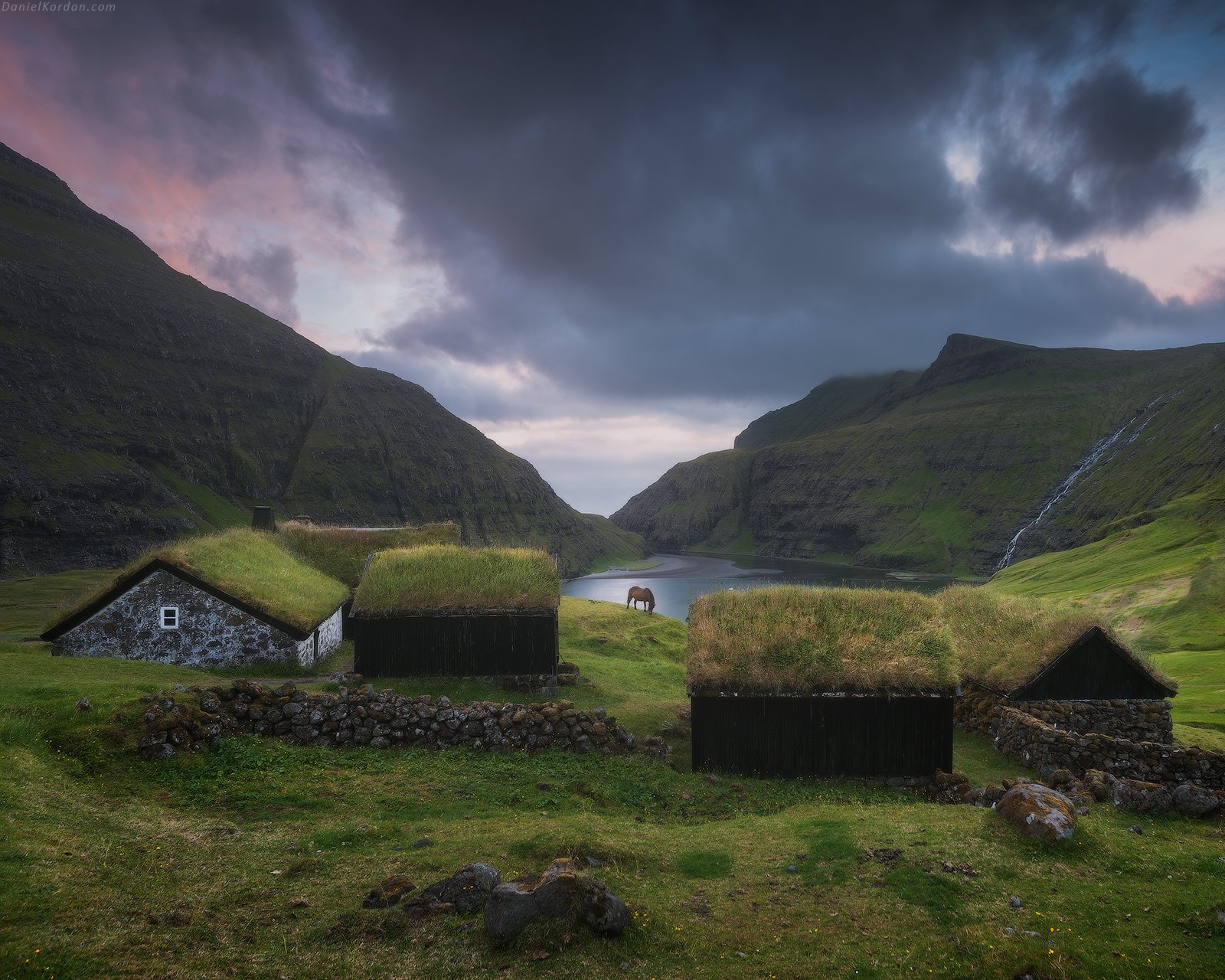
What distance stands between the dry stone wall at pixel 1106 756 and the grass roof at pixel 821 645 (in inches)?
201

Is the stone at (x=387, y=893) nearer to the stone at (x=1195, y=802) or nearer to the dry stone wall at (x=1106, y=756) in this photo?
the stone at (x=1195, y=802)

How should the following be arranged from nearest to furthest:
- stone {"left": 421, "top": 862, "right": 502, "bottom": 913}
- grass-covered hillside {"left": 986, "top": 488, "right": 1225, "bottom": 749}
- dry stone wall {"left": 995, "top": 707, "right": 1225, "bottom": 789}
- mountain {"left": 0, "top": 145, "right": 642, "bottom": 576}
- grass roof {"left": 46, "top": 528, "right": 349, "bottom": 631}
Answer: stone {"left": 421, "top": 862, "right": 502, "bottom": 913} → dry stone wall {"left": 995, "top": 707, "right": 1225, "bottom": 789} → grass roof {"left": 46, "top": 528, "right": 349, "bottom": 631} → grass-covered hillside {"left": 986, "top": 488, "right": 1225, "bottom": 749} → mountain {"left": 0, "top": 145, "right": 642, "bottom": 576}

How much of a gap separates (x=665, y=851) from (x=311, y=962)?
6.70 m

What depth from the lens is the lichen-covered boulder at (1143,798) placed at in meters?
14.1

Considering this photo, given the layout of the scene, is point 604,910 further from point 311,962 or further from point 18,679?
point 18,679

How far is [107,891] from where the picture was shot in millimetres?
8500

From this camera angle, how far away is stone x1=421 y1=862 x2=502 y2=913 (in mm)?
9078

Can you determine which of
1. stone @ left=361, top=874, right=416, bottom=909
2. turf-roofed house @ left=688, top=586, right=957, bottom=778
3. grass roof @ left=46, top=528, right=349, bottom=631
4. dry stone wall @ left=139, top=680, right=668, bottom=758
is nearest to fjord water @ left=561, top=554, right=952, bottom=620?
grass roof @ left=46, top=528, right=349, bottom=631

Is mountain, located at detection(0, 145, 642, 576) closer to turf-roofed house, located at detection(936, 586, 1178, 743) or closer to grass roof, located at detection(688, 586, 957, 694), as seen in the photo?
grass roof, located at detection(688, 586, 957, 694)

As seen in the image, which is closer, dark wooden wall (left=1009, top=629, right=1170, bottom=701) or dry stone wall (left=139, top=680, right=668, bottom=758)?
dry stone wall (left=139, top=680, right=668, bottom=758)

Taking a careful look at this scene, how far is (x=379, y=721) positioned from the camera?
17.8m

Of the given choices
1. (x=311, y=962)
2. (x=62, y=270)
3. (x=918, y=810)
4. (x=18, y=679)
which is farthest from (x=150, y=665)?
(x=62, y=270)

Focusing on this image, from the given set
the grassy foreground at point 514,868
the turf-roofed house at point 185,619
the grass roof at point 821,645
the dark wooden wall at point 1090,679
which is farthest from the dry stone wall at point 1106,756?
the turf-roofed house at point 185,619

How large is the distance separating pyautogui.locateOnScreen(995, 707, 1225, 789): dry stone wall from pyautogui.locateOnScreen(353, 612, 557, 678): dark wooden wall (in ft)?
58.8
